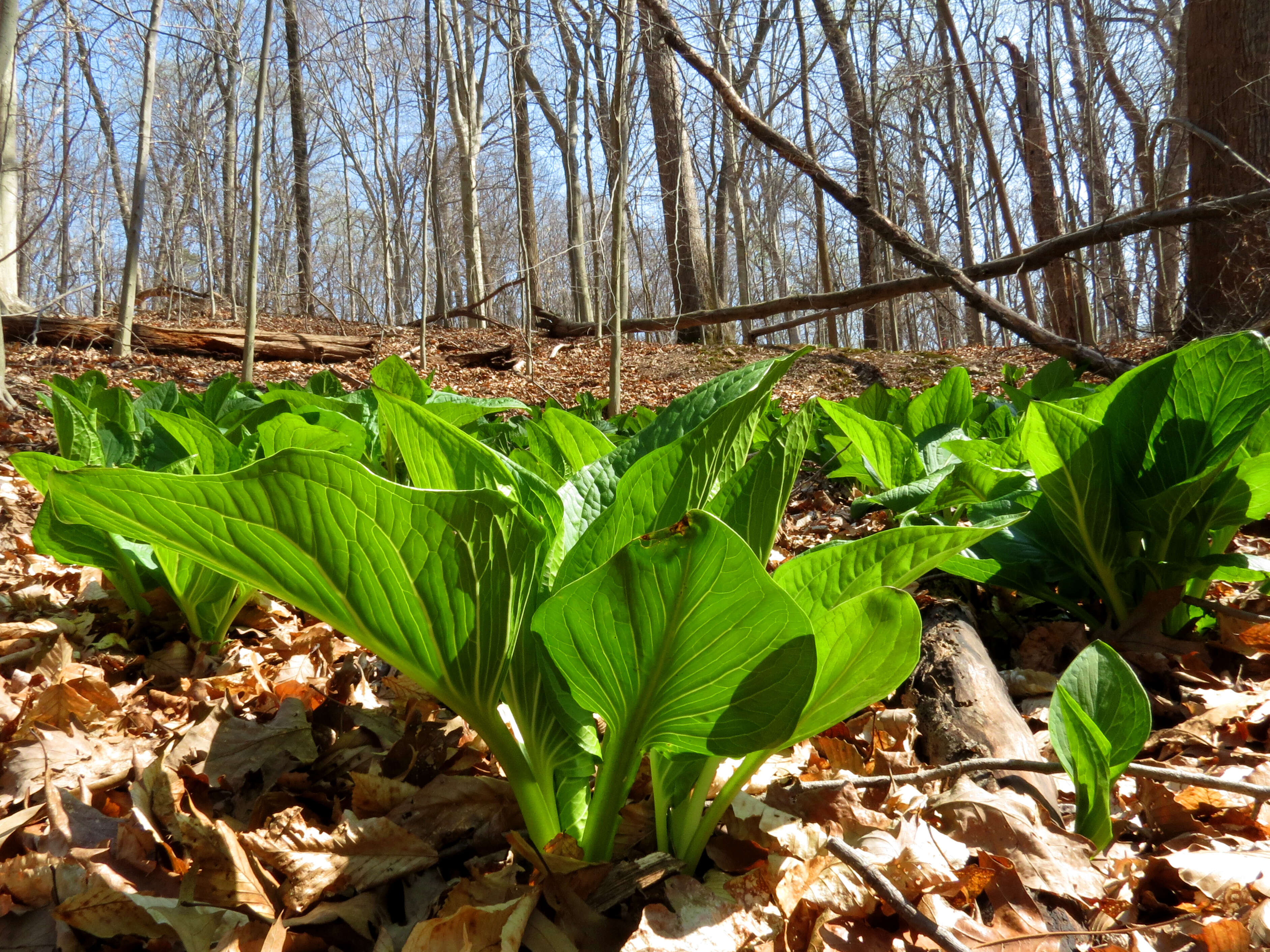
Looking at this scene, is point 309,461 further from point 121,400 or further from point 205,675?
point 121,400

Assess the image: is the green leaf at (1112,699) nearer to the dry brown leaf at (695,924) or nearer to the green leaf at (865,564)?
the green leaf at (865,564)

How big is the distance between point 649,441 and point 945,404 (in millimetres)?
2277

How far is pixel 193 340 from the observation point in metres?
7.97

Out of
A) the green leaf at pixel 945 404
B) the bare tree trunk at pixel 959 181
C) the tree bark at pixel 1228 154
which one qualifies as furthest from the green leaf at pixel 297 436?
the bare tree trunk at pixel 959 181

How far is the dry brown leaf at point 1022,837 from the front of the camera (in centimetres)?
110

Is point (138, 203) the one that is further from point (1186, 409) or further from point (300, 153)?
point (300, 153)

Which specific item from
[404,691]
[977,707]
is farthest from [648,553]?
[404,691]

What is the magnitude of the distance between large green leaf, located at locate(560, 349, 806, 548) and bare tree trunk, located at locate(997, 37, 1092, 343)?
914 cm

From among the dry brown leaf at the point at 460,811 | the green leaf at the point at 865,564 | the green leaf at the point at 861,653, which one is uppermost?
the green leaf at the point at 865,564

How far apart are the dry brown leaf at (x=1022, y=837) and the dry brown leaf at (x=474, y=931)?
714 millimetres

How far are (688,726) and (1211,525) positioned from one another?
4.66 ft

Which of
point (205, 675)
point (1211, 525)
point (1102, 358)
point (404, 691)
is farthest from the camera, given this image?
point (1102, 358)

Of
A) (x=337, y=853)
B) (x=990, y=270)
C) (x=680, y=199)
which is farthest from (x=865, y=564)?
(x=990, y=270)

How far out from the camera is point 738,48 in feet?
16.4
